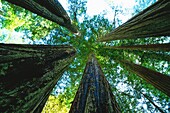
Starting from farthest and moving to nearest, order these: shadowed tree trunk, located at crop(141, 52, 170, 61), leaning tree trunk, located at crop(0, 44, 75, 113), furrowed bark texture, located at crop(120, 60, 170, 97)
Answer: shadowed tree trunk, located at crop(141, 52, 170, 61) → furrowed bark texture, located at crop(120, 60, 170, 97) → leaning tree trunk, located at crop(0, 44, 75, 113)

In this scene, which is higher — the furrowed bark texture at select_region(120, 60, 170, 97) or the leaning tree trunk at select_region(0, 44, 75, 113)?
the leaning tree trunk at select_region(0, 44, 75, 113)

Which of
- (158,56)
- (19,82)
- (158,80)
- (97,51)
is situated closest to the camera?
(19,82)

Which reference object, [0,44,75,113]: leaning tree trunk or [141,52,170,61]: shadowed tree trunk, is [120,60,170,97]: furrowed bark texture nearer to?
[141,52,170,61]: shadowed tree trunk

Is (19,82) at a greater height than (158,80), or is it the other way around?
(19,82)

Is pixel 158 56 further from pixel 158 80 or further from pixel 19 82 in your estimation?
pixel 19 82

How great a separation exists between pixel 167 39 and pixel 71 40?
5.86 meters

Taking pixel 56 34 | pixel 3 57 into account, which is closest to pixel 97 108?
pixel 3 57

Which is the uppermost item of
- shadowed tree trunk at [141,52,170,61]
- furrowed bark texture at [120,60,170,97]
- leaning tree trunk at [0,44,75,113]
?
leaning tree trunk at [0,44,75,113]

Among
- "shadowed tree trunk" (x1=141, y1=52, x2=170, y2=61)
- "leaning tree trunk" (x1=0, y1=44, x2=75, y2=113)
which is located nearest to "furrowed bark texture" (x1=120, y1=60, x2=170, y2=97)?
"shadowed tree trunk" (x1=141, y1=52, x2=170, y2=61)

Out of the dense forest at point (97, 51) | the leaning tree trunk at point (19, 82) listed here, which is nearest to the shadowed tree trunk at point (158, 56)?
the dense forest at point (97, 51)

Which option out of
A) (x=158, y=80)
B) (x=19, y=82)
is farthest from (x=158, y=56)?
(x=19, y=82)

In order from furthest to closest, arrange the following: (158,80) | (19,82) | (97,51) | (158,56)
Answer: (97,51) → (158,56) → (158,80) → (19,82)

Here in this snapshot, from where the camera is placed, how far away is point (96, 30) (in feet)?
40.2

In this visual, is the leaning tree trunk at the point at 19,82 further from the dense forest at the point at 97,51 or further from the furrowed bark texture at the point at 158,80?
the dense forest at the point at 97,51
